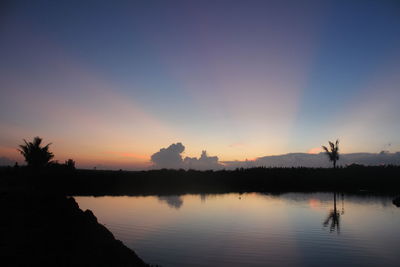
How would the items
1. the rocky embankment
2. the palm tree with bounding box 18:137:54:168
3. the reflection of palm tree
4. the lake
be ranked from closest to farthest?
1. the rocky embankment
2. the lake
3. the reflection of palm tree
4. the palm tree with bounding box 18:137:54:168

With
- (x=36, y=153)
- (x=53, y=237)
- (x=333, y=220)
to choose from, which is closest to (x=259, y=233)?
(x=333, y=220)

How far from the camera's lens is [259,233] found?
2348cm

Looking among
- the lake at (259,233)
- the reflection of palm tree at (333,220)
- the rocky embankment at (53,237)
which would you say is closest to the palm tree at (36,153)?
the lake at (259,233)

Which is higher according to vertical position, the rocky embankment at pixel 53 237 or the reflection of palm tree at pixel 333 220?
the rocky embankment at pixel 53 237

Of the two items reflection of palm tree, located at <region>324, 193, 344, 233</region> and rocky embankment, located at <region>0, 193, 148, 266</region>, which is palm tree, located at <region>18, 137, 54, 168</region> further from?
reflection of palm tree, located at <region>324, 193, 344, 233</region>

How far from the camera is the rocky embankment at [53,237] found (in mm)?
10616

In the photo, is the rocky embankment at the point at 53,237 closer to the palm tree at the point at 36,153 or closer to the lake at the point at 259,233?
the lake at the point at 259,233

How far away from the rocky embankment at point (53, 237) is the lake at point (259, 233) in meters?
4.44

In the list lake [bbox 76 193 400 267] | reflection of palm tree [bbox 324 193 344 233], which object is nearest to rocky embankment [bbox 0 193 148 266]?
lake [bbox 76 193 400 267]

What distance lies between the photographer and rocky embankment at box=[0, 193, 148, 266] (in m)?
10.6

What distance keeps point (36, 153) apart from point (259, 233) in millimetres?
31378

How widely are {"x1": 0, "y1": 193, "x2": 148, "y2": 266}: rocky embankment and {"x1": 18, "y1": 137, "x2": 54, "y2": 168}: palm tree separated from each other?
1026 inches

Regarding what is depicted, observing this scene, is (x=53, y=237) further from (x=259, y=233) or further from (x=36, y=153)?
(x=36, y=153)

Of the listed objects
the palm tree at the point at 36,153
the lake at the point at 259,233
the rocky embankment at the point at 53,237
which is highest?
the palm tree at the point at 36,153
